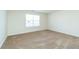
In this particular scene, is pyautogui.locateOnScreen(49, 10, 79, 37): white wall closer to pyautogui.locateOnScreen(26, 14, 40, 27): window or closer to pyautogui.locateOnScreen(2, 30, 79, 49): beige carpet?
pyautogui.locateOnScreen(2, 30, 79, 49): beige carpet

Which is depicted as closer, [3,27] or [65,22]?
[3,27]

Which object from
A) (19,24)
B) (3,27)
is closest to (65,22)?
(19,24)

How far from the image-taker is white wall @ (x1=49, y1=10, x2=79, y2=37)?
3.77ft

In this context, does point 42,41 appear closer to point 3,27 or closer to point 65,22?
point 65,22

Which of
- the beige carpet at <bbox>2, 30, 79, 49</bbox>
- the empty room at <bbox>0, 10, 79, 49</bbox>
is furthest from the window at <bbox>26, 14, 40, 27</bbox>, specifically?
the beige carpet at <bbox>2, 30, 79, 49</bbox>

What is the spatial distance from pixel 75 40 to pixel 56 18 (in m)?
0.45

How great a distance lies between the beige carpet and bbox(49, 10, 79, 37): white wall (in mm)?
88

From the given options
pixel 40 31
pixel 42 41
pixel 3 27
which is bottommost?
pixel 42 41

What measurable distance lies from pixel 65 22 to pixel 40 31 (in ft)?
1.39

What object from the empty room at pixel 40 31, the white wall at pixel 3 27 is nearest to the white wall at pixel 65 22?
the empty room at pixel 40 31

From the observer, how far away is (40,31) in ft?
4.30
